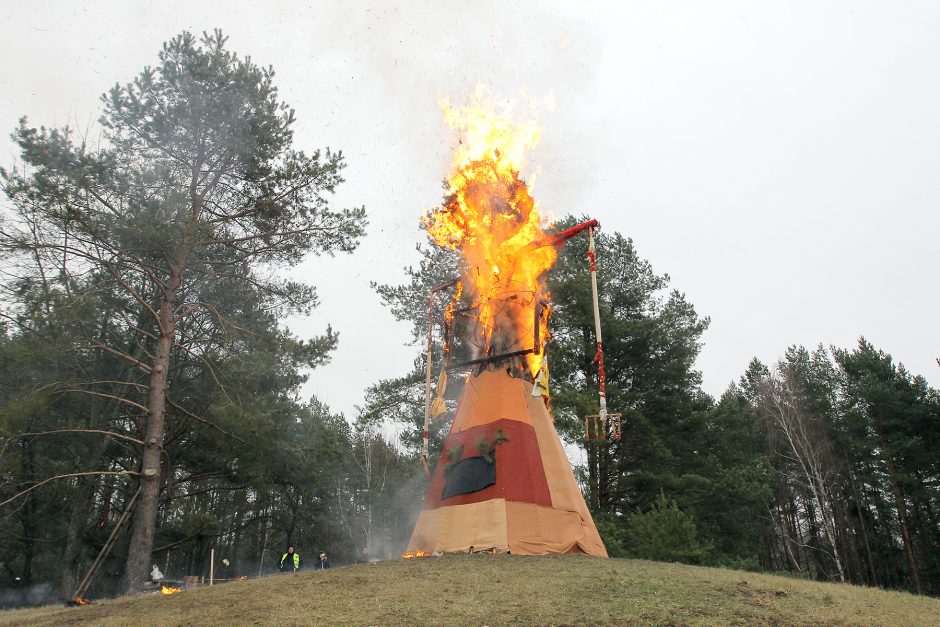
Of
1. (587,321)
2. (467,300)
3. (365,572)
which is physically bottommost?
(365,572)

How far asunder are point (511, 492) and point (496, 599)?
469 cm

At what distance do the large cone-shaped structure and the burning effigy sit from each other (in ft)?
0.08

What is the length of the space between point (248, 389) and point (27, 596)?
15234 millimetres

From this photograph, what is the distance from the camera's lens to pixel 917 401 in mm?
30000

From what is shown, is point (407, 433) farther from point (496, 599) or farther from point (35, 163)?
point (496, 599)

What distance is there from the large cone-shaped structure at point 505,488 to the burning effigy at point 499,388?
0.02 meters

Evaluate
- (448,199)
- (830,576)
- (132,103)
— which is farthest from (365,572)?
(830,576)

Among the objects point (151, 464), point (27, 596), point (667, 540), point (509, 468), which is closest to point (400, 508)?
point (27, 596)

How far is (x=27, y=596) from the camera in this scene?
24.5 meters

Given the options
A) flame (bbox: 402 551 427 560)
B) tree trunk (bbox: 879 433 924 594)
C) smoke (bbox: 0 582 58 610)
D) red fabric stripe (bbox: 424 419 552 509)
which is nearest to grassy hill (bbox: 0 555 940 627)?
flame (bbox: 402 551 427 560)

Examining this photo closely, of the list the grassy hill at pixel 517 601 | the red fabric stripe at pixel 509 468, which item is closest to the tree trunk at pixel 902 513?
the grassy hill at pixel 517 601

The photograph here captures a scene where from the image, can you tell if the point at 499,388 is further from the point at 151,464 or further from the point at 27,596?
the point at 27,596

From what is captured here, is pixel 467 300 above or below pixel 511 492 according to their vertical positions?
above

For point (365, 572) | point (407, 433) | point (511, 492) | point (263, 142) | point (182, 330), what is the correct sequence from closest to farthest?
point (365, 572) < point (511, 492) < point (263, 142) < point (182, 330) < point (407, 433)
